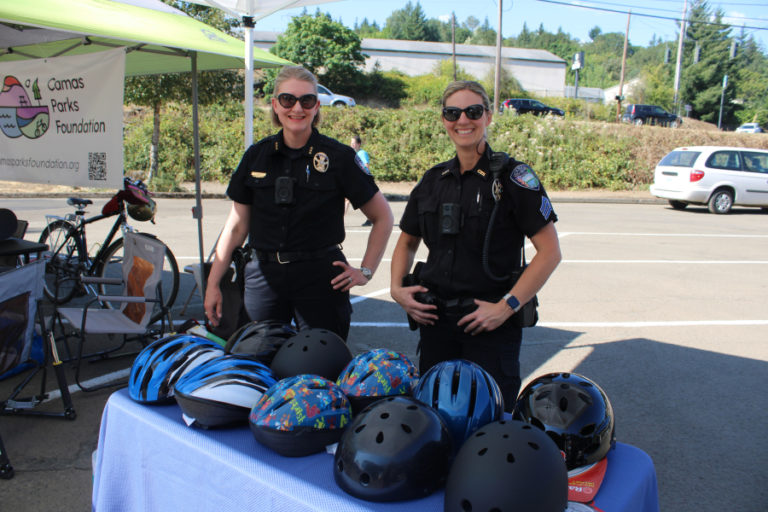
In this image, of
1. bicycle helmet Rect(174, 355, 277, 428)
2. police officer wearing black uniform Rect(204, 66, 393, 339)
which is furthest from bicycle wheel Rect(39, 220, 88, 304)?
bicycle helmet Rect(174, 355, 277, 428)

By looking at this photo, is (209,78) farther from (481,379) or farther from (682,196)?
(481,379)

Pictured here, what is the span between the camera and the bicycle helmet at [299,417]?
1.60 meters

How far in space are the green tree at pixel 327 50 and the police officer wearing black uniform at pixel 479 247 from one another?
49.6 metres

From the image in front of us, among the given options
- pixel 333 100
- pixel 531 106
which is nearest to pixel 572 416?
pixel 333 100

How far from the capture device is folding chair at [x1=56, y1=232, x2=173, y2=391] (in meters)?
4.15

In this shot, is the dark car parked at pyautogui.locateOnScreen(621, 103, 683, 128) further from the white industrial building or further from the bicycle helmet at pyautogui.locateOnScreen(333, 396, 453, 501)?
the bicycle helmet at pyautogui.locateOnScreen(333, 396, 453, 501)

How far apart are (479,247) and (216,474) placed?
50.5 inches

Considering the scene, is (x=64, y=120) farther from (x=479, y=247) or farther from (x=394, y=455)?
(x=394, y=455)

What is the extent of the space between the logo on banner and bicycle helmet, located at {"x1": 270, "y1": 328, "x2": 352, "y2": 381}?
3990 millimetres

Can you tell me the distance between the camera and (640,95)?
55219mm

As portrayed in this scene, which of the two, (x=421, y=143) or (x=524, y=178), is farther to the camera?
(x=421, y=143)

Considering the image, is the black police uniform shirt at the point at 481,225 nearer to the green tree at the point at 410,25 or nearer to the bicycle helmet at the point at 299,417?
the bicycle helmet at the point at 299,417

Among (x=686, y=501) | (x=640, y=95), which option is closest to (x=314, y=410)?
(x=686, y=501)

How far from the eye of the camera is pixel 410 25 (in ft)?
367
